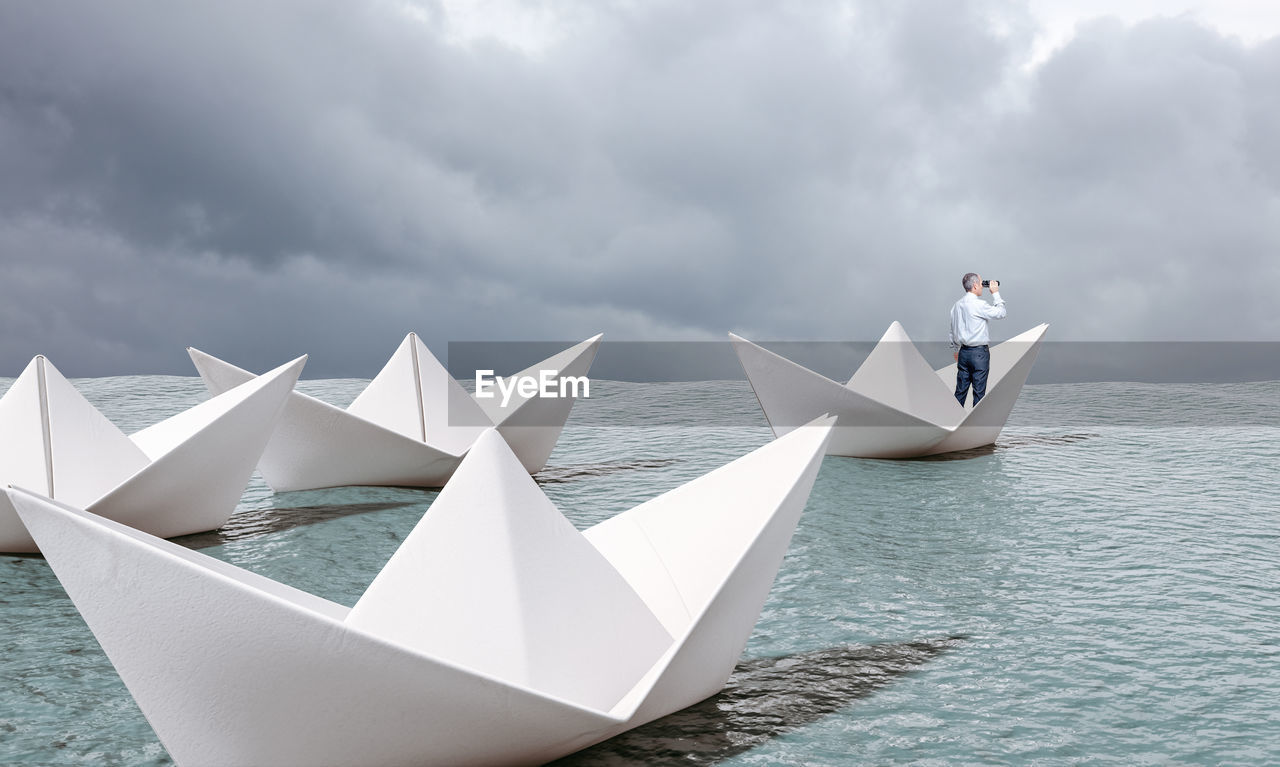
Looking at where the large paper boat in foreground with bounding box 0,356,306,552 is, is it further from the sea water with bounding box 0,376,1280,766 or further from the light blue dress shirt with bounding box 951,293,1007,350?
the light blue dress shirt with bounding box 951,293,1007,350

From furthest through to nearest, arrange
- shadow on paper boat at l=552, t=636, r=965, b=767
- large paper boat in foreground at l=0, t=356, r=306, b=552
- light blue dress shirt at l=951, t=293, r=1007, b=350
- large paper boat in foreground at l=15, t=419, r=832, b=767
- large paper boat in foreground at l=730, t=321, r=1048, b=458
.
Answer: light blue dress shirt at l=951, t=293, r=1007, b=350, large paper boat in foreground at l=730, t=321, r=1048, b=458, large paper boat in foreground at l=0, t=356, r=306, b=552, shadow on paper boat at l=552, t=636, r=965, b=767, large paper boat in foreground at l=15, t=419, r=832, b=767

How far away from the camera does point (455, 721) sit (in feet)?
5.63

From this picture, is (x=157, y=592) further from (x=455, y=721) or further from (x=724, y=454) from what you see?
(x=724, y=454)

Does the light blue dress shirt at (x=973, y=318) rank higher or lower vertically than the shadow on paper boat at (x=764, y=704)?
higher

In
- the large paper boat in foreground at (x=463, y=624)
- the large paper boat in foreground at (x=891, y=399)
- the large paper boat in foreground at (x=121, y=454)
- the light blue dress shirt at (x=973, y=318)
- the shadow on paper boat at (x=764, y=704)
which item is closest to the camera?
the large paper boat in foreground at (x=463, y=624)

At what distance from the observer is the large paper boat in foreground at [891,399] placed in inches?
224

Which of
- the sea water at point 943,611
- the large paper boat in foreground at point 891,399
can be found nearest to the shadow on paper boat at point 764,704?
the sea water at point 943,611

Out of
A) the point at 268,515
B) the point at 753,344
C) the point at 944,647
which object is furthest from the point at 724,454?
the point at 944,647

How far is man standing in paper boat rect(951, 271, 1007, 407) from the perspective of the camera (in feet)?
23.7

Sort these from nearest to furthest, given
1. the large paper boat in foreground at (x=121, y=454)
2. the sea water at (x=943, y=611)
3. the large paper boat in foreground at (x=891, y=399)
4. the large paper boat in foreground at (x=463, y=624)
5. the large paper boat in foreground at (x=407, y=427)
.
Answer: the large paper boat in foreground at (x=463, y=624) → the sea water at (x=943, y=611) → the large paper boat in foreground at (x=121, y=454) → the large paper boat in foreground at (x=407, y=427) → the large paper boat in foreground at (x=891, y=399)

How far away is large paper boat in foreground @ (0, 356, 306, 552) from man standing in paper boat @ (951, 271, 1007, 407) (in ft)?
16.2

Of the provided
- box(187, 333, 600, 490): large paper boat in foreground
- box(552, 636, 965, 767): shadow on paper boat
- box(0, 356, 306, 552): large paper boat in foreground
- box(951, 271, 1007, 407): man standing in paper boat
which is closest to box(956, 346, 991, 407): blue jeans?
box(951, 271, 1007, 407): man standing in paper boat

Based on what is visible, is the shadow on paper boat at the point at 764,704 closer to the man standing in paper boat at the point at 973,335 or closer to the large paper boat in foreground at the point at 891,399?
the large paper boat in foreground at the point at 891,399

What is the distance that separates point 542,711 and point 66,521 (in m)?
0.84
